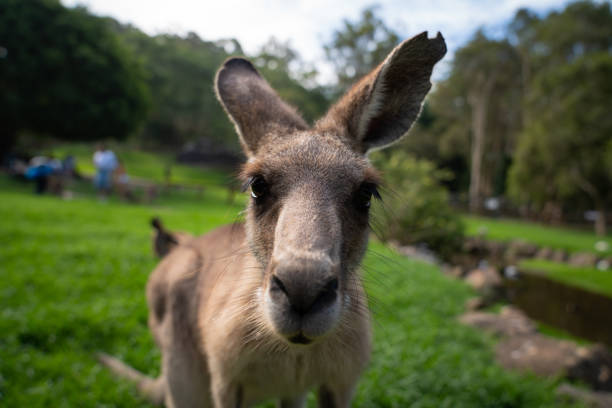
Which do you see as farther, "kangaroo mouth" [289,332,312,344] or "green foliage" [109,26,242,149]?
"green foliage" [109,26,242,149]

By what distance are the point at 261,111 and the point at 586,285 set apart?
12095 millimetres

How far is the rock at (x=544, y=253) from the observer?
1490 centimetres

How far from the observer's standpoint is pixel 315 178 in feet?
5.29

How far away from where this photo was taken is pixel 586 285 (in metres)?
10.7

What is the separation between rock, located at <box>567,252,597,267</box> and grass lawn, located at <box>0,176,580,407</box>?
33.7 feet

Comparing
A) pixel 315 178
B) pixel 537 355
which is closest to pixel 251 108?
pixel 315 178

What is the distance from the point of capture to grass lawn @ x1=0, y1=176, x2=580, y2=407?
2.82 m

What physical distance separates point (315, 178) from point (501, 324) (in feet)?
18.0

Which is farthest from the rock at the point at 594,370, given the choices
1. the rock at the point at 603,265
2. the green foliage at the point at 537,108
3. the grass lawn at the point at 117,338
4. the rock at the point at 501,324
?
the green foliage at the point at 537,108

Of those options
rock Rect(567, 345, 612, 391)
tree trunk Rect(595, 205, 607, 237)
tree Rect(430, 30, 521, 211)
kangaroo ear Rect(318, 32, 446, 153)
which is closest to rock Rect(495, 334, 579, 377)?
rock Rect(567, 345, 612, 391)

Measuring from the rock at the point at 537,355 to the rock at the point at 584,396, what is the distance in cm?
42

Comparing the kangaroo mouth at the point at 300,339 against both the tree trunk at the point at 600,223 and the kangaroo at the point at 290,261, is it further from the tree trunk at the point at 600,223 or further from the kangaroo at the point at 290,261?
the tree trunk at the point at 600,223

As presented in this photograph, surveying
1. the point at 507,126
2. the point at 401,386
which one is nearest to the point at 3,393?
the point at 401,386

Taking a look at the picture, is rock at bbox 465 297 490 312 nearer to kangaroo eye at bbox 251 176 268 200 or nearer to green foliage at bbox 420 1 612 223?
kangaroo eye at bbox 251 176 268 200
